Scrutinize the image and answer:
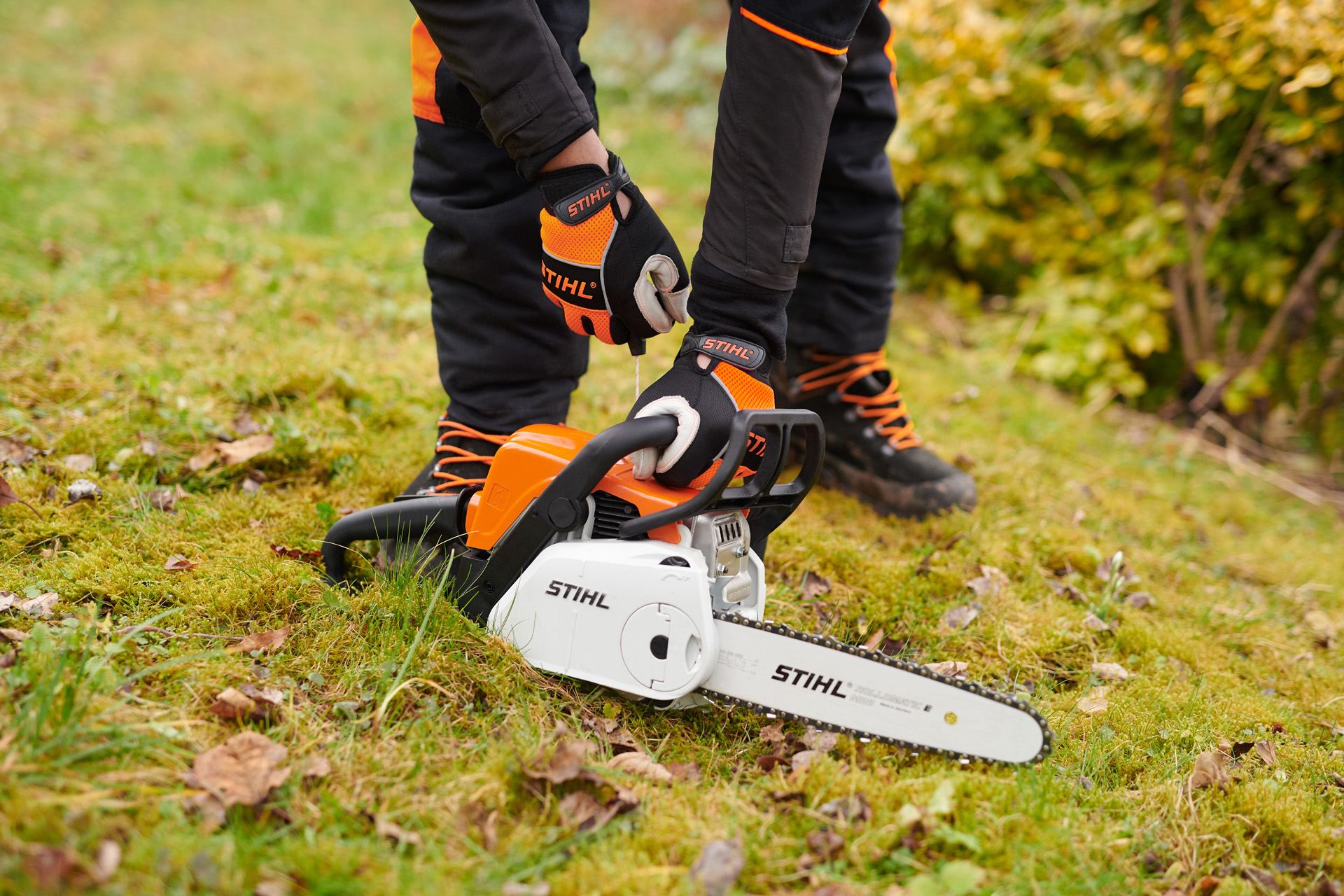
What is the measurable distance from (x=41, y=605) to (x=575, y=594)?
107 cm

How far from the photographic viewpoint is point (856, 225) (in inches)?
102

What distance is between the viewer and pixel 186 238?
4.06 m

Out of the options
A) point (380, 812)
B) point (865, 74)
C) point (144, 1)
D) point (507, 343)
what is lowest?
point (380, 812)

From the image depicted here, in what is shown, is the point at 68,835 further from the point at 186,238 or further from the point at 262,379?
the point at 186,238

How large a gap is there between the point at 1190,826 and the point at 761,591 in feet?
2.80

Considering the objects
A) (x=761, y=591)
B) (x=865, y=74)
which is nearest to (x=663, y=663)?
(x=761, y=591)

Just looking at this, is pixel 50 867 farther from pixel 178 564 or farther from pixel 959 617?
pixel 959 617

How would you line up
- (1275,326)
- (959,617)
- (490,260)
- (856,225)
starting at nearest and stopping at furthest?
(490,260) < (959,617) < (856,225) < (1275,326)

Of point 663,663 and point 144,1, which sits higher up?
point 144,1

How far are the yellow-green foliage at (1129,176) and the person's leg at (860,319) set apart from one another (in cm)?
199

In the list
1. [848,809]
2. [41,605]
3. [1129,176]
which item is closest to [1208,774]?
[848,809]

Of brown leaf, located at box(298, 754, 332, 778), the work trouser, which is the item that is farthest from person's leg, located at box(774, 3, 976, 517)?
brown leaf, located at box(298, 754, 332, 778)

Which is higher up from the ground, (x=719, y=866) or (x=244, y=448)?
(x=244, y=448)

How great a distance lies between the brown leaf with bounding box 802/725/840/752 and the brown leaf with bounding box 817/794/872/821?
18 centimetres
